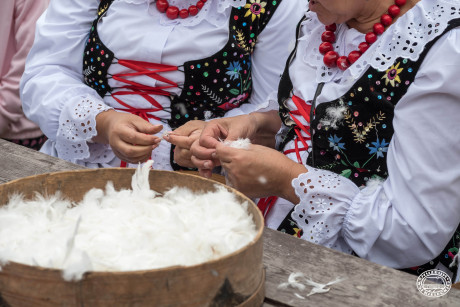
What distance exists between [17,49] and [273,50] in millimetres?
1264

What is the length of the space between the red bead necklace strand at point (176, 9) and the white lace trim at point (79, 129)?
1.18ft

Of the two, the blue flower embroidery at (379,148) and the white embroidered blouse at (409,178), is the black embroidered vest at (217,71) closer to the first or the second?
the white embroidered blouse at (409,178)

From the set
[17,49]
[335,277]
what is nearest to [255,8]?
[335,277]

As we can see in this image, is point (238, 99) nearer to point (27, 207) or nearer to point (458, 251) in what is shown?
point (458, 251)

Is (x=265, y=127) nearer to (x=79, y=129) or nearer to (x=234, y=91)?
(x=234, y=91)

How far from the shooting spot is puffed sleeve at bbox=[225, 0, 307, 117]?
1.84 m

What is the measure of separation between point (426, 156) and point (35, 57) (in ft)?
4.68

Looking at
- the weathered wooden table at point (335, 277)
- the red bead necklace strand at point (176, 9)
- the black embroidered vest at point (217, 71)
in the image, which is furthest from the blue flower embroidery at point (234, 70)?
the weathered wooden table at point (335, 277)

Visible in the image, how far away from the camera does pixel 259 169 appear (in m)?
1.38

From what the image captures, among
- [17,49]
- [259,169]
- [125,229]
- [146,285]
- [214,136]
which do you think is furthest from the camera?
[17,49]

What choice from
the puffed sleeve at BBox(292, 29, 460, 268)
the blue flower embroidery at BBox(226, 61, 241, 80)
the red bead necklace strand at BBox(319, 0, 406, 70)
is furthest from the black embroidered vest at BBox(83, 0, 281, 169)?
the puffed sleeve at BBox(292, 29, 460, 268)

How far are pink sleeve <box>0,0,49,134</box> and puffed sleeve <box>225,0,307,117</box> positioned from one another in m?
1.09

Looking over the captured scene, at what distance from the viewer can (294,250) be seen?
109 centimetres

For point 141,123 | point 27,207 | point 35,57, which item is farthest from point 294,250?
point 35,57
